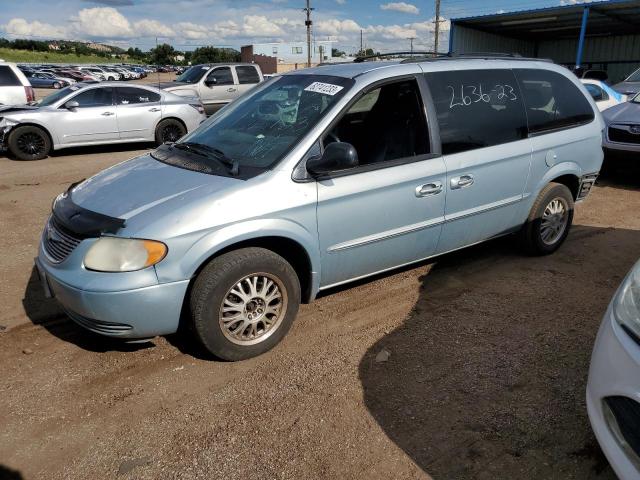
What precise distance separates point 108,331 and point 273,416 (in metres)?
1.06

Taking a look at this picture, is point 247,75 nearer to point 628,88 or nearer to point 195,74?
point 195,74

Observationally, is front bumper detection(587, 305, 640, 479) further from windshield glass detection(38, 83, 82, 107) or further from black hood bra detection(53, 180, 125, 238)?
windshield glass detection(38, 83, 82, 107)

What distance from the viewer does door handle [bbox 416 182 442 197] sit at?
372cm

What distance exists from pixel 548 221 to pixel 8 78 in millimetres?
12410

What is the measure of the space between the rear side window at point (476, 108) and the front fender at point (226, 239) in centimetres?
139

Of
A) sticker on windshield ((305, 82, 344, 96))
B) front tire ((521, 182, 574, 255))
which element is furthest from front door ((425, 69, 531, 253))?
sticker on windshield ((305, 82, 344, 96))

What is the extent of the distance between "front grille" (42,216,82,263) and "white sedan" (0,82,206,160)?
8108mm

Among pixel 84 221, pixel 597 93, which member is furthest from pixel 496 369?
pixel 597 93

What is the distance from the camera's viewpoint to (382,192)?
3549 mm

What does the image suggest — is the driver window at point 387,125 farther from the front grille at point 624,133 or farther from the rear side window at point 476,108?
the front grille at point 624,133

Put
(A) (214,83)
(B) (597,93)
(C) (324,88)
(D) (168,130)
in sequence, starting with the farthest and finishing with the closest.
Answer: (A) (214,83)
(D) (168,130)
(B) (597,93)
(C) (324,88)

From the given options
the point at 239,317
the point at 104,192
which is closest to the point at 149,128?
the point at 104,192

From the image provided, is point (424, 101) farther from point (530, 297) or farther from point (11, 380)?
point (11, 380)

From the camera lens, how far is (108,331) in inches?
116
